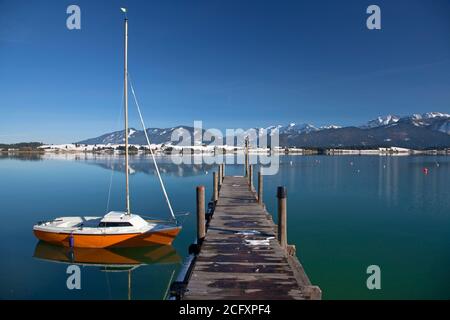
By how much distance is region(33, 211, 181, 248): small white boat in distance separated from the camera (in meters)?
17.8

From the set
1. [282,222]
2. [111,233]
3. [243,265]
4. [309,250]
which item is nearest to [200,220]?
[282,222]

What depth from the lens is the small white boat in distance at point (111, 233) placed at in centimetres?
1778

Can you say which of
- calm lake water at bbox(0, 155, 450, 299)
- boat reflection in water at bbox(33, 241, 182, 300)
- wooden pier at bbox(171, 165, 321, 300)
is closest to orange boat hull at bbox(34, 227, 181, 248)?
boat reflection in water at bbox(33, 241, 182, 300)

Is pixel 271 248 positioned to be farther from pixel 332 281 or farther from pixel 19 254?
pixel 19 254

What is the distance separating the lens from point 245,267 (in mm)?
9836

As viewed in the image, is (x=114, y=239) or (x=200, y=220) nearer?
(x=200, y=220)

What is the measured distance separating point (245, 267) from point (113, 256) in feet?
34.2

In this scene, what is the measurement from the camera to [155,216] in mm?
27062

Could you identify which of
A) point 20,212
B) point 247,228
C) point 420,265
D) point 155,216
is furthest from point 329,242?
point 20,212

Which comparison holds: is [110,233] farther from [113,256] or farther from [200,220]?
[200,220]

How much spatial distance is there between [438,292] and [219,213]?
10.4 metres
